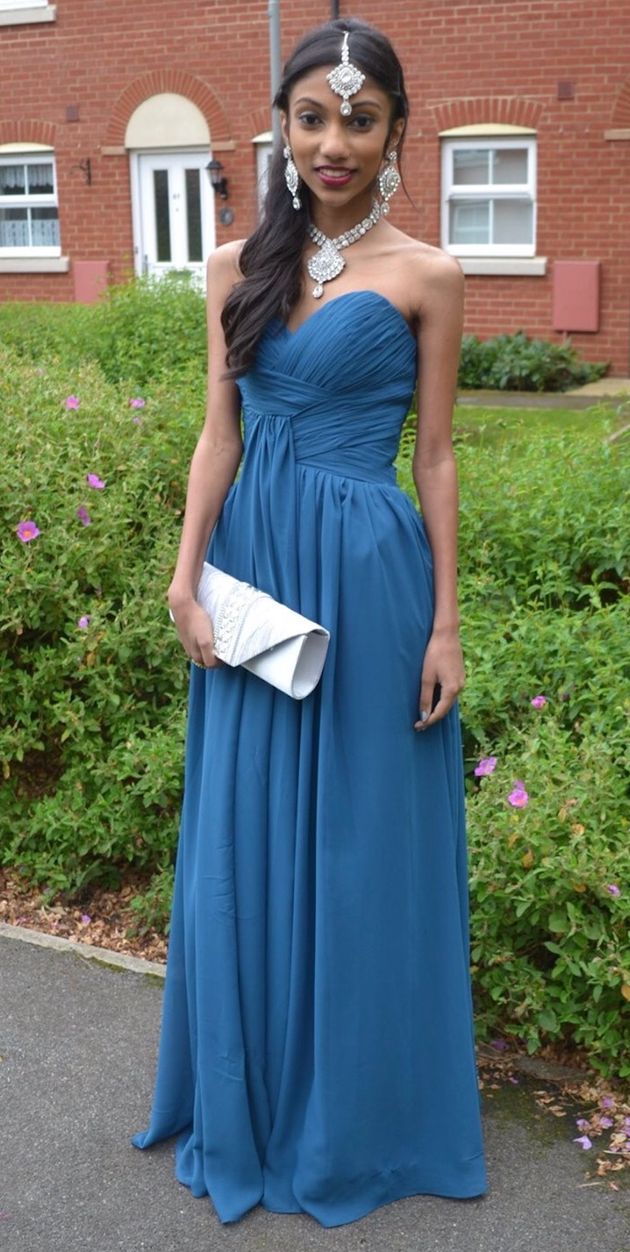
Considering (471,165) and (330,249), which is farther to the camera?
(471,165)

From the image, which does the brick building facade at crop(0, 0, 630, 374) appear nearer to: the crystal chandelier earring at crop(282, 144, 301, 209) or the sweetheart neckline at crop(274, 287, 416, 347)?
the crystal chandelier earring at crop(282, 144, 301, 209)

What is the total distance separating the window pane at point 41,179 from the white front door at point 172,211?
1.38 metres

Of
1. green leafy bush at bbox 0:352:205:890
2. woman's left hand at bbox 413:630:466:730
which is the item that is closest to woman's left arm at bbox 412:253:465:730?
woman's left hand at bbox 413:630:466:730

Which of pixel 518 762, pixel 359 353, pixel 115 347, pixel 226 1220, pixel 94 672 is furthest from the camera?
pixel 115 347

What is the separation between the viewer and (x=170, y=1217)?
2.98 meters

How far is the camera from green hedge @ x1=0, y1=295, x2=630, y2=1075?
3.53 m

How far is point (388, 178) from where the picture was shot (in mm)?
2807

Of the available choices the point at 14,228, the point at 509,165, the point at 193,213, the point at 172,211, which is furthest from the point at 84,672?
the point at 14,228

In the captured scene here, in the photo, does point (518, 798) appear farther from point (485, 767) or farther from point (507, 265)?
point (507, 265)

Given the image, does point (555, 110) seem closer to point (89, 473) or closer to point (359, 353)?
point (89, 473)

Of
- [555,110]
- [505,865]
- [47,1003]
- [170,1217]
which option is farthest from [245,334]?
[555,110]

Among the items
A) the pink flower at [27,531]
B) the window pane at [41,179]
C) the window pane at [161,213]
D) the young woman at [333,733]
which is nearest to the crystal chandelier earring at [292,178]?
the young woman at [333,733]

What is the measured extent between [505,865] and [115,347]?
594cm

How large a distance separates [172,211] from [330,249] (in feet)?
53.6
